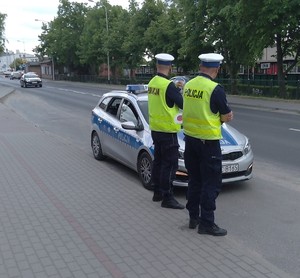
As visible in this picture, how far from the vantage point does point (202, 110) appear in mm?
4504

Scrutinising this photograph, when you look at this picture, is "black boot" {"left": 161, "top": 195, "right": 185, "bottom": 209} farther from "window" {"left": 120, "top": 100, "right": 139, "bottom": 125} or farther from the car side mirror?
"window" {"left": 120, "top": 100, "right": 139, "bottom": 125}

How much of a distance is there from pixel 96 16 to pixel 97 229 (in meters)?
55.2

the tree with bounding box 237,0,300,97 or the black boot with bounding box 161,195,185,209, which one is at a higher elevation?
the tree with bounding box 237,0,300,97

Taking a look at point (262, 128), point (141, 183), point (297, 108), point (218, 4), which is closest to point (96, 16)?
point (218, 4)

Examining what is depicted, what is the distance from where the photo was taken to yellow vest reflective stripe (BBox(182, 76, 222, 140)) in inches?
175

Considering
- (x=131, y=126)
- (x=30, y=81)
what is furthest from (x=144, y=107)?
(x=30, y=81)

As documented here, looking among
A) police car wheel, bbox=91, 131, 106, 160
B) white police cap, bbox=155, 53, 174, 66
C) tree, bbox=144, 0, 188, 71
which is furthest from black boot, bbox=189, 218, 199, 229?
tree, bbox=144, 0, 188, 71

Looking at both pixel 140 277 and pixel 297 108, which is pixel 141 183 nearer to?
pixel 140 277

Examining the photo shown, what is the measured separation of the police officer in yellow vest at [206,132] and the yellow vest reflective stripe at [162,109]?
0.75 m

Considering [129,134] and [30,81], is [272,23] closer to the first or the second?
[129,134]

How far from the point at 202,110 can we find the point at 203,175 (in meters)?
0.73

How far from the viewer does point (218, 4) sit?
2620 centimetres

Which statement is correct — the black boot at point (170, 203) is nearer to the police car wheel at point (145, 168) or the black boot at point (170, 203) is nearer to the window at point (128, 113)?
the police car wheel at point (145, 168)

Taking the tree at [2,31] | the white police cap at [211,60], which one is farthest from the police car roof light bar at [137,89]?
the tree at [2,31]
